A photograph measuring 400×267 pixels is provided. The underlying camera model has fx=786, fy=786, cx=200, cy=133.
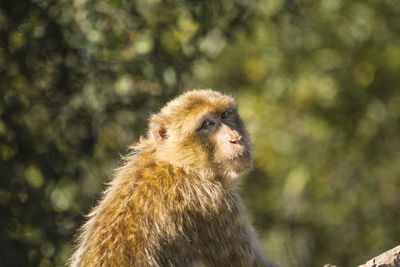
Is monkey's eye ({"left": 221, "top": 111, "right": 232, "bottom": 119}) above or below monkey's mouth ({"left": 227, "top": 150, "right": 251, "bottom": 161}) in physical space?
above

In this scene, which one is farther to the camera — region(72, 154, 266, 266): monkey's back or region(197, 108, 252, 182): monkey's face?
region(197, 108, 252, 182): monkey's face

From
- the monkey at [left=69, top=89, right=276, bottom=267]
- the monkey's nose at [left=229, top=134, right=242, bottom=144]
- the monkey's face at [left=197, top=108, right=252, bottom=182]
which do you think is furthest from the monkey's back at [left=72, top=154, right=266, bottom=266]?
the monkey's nose at [left=229, top=134, right=242, bottom=144]

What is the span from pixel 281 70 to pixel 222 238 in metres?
6.28

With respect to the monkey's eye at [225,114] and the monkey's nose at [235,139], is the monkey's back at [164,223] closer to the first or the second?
the monkey's nose at [235,139]

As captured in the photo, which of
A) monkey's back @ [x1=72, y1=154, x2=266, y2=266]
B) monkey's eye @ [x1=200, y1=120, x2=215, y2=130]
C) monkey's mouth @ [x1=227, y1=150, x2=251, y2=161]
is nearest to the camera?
monkey's back @ [x1=72, y1=154, x2=266, y2=266]

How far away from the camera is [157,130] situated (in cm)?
496

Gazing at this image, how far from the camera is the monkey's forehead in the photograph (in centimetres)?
490

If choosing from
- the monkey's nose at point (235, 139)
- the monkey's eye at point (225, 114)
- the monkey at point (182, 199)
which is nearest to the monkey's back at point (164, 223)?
the monkey at point (182, 199)

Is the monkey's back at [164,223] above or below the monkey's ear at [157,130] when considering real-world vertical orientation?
below

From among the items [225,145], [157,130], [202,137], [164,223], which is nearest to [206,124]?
[202,137]

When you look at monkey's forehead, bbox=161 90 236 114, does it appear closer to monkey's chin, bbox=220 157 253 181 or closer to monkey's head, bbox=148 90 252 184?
monkey's head, bbox=148 90 252 184

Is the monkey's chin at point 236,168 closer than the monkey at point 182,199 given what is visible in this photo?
No

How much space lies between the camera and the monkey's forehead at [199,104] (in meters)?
4.90

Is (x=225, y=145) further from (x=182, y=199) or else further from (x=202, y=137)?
(x=182, y=199)
